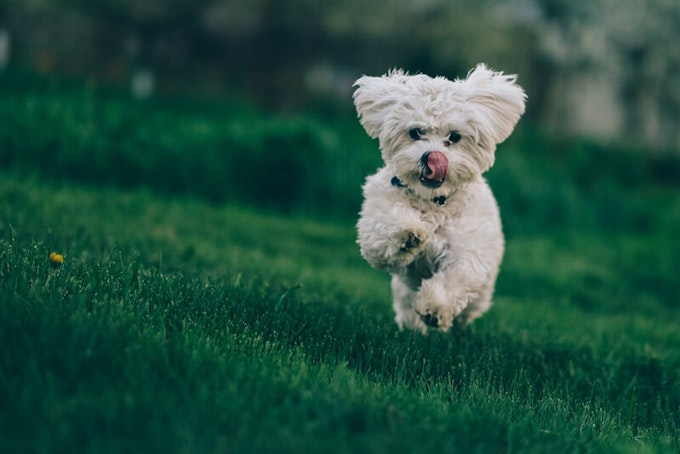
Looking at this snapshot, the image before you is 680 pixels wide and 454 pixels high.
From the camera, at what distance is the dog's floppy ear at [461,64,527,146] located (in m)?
4.24

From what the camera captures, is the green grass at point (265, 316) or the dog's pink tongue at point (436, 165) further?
the dog's pink tongue at point (436, 165)

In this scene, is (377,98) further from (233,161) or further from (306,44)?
(306,44)

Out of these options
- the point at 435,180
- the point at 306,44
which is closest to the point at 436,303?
the point at 435,180

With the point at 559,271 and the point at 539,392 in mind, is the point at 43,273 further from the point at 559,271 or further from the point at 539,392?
the point at 559,271

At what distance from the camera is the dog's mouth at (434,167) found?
4.04 metres

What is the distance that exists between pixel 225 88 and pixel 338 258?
9624mm

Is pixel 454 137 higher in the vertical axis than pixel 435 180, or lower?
higher

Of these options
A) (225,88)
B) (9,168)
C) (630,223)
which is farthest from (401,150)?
(225,88)

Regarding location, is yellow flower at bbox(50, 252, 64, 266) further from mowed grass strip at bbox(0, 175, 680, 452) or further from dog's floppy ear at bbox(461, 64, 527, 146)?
dog's floppy ear at bbox(461, 64, 527, 146)

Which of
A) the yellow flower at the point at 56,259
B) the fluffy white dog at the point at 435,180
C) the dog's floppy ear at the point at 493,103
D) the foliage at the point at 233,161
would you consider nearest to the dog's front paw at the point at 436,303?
the fluffy white dog at the point at 435,180

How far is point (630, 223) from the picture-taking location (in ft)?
43.0

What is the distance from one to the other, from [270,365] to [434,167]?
1.50 metres

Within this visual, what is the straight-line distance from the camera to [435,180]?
412 cm

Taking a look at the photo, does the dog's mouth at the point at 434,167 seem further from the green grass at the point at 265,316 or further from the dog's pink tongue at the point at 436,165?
the green grass at the point at 265,316
